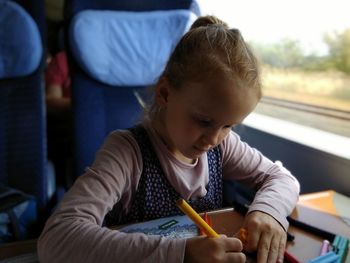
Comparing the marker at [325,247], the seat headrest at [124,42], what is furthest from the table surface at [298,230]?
the seat headrest at [124,42]

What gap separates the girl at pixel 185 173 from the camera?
51 cm

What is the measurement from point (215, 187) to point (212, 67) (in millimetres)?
339

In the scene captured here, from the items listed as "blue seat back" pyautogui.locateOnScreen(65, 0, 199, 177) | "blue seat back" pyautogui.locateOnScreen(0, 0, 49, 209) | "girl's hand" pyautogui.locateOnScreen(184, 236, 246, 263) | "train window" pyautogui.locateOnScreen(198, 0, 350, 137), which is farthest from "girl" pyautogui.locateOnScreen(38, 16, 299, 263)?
"blue seat back" pyautogui.locateOnScreen(0, 0, 49, 209)

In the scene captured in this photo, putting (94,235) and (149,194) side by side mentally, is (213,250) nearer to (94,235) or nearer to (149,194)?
(94,235)

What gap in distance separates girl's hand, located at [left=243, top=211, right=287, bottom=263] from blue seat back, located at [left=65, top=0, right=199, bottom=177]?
2.49 feet

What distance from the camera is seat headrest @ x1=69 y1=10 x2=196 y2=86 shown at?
52.4 inches

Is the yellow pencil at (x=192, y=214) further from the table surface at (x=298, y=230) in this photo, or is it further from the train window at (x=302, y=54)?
the train window at (x=302, y=54)

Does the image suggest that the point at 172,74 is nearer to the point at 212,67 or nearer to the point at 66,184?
the point at 212,67

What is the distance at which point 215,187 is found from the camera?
2.87 feet

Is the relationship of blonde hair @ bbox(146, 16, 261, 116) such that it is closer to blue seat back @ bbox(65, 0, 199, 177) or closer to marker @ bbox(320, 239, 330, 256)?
marker @ bbox(320, 239, 330, 256)

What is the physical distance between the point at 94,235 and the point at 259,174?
0.47 metres

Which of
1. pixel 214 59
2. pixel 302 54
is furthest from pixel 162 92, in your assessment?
pixel 302 54

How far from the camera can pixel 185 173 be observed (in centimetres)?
81

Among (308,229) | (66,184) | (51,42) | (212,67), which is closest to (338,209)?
(308,229)
